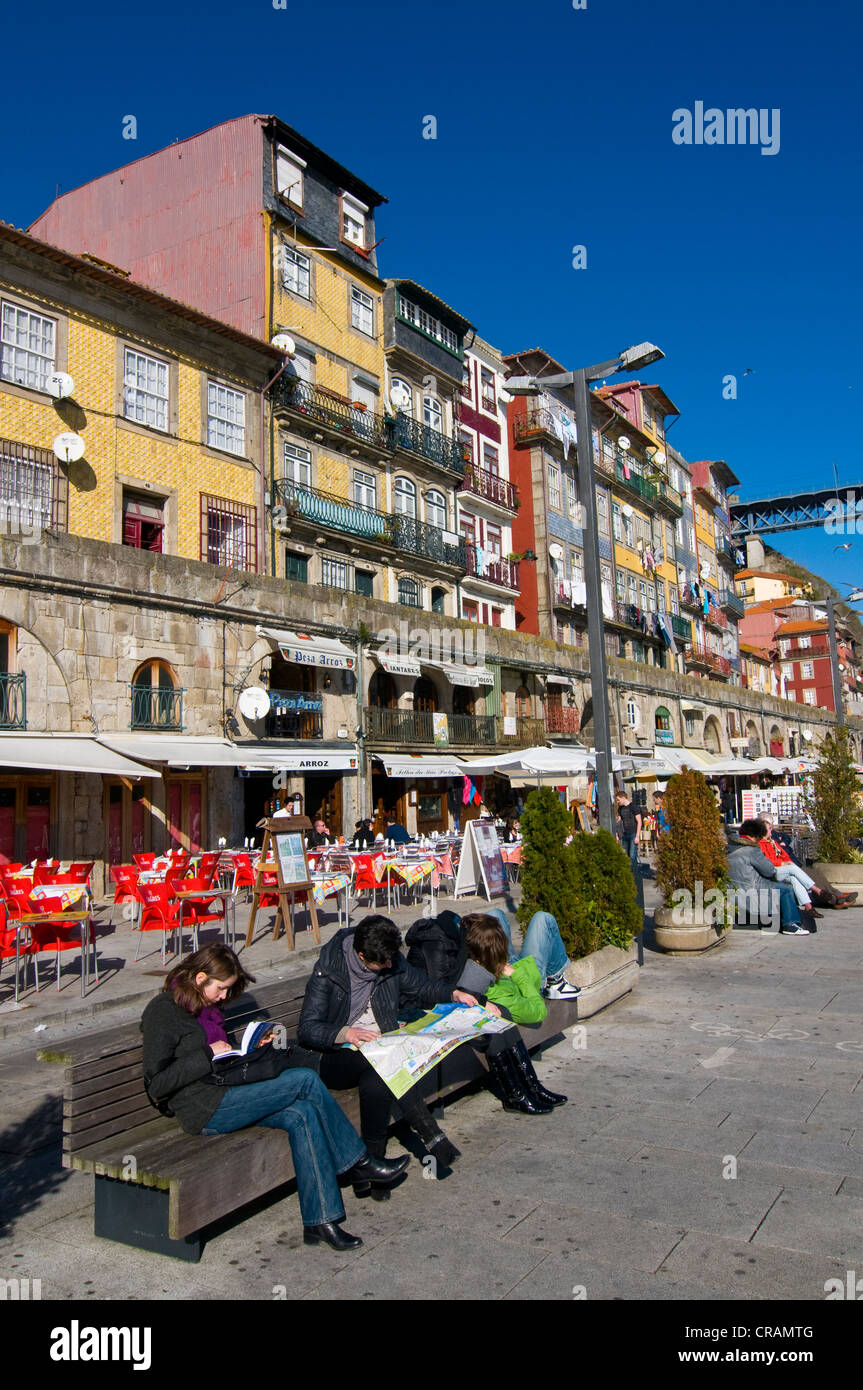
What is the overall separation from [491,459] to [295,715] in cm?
2028

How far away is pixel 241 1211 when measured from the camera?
4348 mm

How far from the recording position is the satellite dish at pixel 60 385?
20.0 meters

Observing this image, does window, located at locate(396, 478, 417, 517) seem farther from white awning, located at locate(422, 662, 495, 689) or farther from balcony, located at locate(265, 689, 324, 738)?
balcony, located at locate(265, 689, 324, 738)

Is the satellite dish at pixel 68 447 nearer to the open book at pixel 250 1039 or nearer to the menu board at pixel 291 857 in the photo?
the menu board at pixel 291 857

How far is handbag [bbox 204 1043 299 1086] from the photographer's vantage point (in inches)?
170

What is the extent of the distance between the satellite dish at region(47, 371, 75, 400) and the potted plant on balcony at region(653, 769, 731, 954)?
15451mm

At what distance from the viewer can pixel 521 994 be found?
6102 mm

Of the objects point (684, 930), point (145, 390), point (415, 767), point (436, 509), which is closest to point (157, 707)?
point (415, 767)

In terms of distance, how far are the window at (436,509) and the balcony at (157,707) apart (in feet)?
53.8

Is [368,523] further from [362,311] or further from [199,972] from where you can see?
[199,972]

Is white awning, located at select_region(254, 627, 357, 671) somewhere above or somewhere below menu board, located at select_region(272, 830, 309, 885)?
above

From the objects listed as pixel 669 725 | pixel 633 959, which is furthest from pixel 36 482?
pixel 669 725

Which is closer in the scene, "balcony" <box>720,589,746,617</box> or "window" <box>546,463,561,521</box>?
"window" <box>546,463,561,521</box>

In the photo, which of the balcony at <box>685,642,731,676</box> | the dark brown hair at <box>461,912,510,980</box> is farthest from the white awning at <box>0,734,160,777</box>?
the balcony at <box>685,642,731,676</box>
